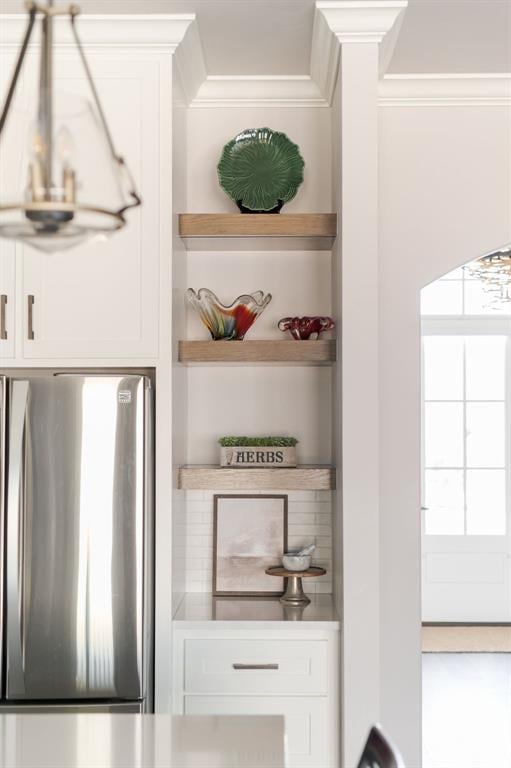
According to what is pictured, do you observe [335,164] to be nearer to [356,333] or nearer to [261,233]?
[261,233]

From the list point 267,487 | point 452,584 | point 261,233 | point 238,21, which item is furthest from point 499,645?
point 238,21

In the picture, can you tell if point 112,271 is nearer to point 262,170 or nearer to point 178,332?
point 178,332

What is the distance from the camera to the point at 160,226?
3.02 meters

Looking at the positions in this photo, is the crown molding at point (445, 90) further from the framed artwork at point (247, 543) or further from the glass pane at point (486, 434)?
the glass pane at point (486, 434)

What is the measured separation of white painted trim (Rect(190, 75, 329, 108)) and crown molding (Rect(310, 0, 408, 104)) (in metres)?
0.33

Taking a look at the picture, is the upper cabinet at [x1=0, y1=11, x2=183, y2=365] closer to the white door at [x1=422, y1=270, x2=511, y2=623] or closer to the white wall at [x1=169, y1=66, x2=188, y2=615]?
the white wall at [x1=169, y1=66, x2=188, y2=615]

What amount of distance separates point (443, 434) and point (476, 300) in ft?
3.52

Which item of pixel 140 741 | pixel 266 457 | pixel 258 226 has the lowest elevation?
pixel 140 741

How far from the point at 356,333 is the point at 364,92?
79cm

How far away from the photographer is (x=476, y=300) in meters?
7.03

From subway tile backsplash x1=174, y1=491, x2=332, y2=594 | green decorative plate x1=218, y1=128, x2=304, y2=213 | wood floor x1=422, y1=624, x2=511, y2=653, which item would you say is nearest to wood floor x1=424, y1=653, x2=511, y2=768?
wood floor x1=422, y1=624, x2=511, y2=653

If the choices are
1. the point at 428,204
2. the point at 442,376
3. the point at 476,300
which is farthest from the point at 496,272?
the point at 428,204

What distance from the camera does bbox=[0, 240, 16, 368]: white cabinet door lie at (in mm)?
2998

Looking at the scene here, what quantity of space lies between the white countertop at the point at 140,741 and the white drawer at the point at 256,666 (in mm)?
832
